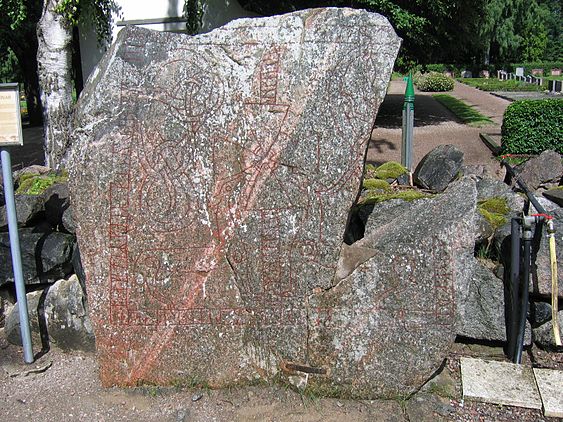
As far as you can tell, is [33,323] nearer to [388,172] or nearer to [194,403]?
[194,403]

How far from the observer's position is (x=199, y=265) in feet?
12.4

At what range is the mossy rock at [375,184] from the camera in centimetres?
614

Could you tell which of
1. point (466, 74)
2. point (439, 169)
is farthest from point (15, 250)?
point (466, 74)

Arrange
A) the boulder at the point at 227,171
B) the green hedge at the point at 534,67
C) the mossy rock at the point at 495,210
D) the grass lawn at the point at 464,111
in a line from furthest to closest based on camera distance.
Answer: the green hedge at the point at 534,67
the grass lawn at the point at 464,111
the mossy rock at the point at 495,210
the boulder at the point at 227,171

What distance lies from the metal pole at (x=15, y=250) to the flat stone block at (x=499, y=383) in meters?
3.15

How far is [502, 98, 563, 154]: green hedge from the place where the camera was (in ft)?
36.2

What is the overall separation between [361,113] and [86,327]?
2.61 metres

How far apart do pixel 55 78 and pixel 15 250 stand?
4690 millimetres

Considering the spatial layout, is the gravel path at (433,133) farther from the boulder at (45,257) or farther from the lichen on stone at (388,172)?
the boulder at (45,257)

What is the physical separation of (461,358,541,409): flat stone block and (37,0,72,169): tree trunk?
6338mm

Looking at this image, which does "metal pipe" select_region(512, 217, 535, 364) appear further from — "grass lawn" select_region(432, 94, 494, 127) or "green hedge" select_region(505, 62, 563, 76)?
"green hedge" select_region(505, 62, 563, 76)

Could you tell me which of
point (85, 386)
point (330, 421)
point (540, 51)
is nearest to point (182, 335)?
point (85, 386)

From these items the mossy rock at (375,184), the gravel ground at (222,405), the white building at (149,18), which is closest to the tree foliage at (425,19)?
the white building at (149,18)

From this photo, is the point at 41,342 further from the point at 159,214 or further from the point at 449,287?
the point at 449,287
